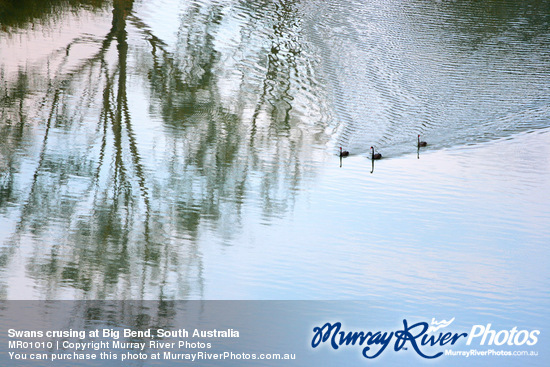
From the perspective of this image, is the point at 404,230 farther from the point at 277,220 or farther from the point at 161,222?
the point at 161,222

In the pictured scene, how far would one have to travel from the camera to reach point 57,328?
6.48 m

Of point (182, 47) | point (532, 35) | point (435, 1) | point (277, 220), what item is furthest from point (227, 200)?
point (435, 1)

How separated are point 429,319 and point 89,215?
4.25 metres

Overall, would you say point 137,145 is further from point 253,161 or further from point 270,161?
point 270,161

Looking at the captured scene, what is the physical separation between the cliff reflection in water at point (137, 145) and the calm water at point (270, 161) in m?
0.03

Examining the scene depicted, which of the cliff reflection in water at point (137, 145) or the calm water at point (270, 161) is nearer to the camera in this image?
the calm water at point (270, 161)

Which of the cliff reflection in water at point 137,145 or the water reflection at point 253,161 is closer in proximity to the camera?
the water reflection at point 253,161

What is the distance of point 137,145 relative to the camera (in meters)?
10.4

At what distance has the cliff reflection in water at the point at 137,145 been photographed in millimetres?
7688

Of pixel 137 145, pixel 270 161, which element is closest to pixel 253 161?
pixel 270 161

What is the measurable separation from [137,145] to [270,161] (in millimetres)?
1984

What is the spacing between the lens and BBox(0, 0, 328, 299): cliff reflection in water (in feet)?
25.2

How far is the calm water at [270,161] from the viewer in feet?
24.5

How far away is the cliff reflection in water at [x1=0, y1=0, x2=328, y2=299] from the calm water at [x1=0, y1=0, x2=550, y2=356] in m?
0.03
